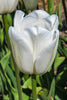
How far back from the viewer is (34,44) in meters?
0.63

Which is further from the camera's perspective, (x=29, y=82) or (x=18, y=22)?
(x=29, y=82)

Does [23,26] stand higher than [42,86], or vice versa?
[23,26]

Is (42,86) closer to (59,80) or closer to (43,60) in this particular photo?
(59,80)

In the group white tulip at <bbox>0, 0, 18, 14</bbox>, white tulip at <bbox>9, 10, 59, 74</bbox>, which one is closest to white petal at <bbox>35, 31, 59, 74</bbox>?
white tulip at <bbox>9, 10, 59, 74</bbox>

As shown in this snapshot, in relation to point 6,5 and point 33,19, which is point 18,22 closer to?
point 33,19

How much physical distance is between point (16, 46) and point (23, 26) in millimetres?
75

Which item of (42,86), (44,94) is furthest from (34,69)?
(42,86)

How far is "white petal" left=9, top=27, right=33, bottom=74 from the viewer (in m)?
0.62

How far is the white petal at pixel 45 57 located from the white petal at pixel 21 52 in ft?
0.06

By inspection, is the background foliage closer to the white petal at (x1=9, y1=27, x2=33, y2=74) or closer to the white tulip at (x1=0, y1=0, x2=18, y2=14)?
the white tulip at (x1=0, y1=0, x2=18, y2=14)

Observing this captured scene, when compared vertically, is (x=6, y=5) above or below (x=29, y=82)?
above

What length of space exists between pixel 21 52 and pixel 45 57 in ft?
0.20

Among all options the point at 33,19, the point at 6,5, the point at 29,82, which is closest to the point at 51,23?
the point at 33,19

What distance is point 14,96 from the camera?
4.15 ft
